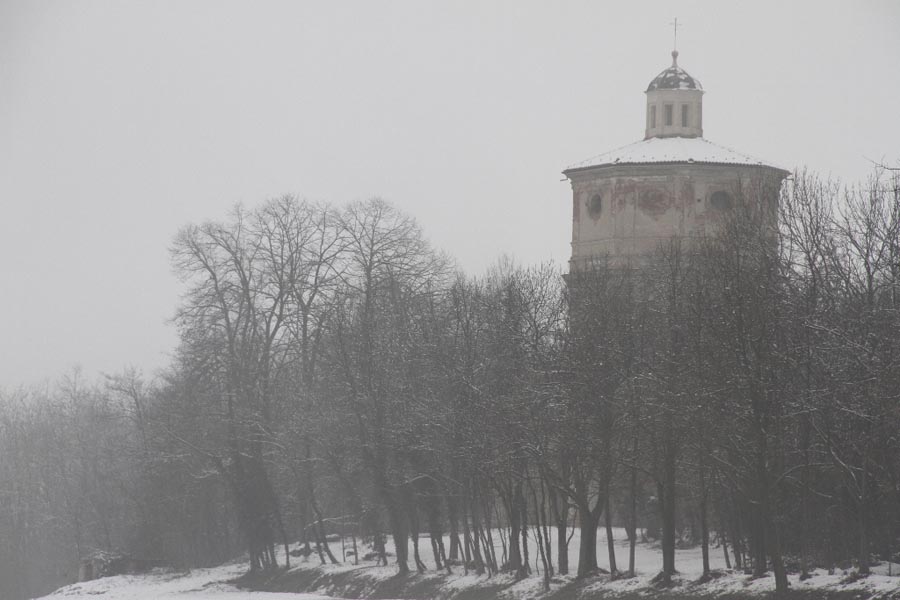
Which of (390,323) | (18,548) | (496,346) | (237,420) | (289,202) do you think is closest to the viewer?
(496,346)

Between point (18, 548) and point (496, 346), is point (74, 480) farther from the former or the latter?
point (496, 346)

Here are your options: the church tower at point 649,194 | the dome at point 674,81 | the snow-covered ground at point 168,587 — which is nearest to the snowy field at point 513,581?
the snow-covered ground at point 168,587

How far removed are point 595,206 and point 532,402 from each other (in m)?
24.3

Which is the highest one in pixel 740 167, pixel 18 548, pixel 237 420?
pixel 740 167

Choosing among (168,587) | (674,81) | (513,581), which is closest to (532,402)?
(513,581)

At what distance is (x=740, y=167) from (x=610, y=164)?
5.00 m

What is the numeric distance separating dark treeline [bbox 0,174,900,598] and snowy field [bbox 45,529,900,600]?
73 cm

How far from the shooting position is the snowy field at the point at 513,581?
92.7 feet

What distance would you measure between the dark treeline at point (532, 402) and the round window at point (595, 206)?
23.3ft

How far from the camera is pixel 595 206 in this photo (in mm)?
59250

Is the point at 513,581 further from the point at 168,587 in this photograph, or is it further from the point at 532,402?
the point at 168,587

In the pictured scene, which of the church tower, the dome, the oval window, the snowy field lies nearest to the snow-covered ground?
the snowy field

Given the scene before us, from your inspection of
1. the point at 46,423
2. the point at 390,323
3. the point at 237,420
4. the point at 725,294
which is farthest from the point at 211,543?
the point at 725,294

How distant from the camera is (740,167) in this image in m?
57.4
